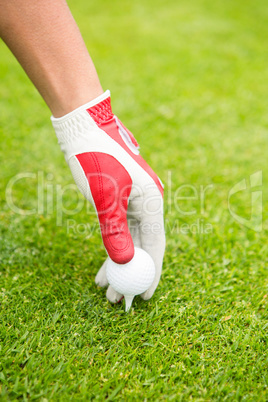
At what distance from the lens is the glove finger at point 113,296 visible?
1.82 meters

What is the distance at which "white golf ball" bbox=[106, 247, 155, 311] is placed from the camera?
1.64 m

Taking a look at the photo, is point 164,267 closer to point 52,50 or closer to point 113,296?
point 113,296

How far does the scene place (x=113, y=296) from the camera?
1.82 m

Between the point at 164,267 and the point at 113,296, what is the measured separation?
44 centimetres

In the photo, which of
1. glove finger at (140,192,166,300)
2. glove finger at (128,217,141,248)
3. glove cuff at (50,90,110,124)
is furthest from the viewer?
glove finger at (128,217,141,248)

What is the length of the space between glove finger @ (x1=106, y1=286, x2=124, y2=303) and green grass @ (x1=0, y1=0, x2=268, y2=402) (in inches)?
1.8

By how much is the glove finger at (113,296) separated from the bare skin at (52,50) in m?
0.88

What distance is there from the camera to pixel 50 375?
1.45m

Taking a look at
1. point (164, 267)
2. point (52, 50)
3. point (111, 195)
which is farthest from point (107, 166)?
point (164, 267)

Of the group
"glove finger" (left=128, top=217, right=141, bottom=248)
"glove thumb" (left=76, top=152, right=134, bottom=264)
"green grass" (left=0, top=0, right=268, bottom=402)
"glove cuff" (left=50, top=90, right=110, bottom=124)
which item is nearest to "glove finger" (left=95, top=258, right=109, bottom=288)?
"green grass" (left=0, top=0, right=268, bottom=402)

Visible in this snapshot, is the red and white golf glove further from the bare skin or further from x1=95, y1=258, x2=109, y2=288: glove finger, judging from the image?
x1=95, y1=258, x2=109, y2=288: glove finger

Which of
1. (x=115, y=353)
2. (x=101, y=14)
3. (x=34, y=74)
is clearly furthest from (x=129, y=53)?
(x=115, y=353)

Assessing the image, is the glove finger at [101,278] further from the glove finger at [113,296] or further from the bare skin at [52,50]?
the bare skin at [52,50]

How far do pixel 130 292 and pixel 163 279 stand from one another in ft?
1.33
